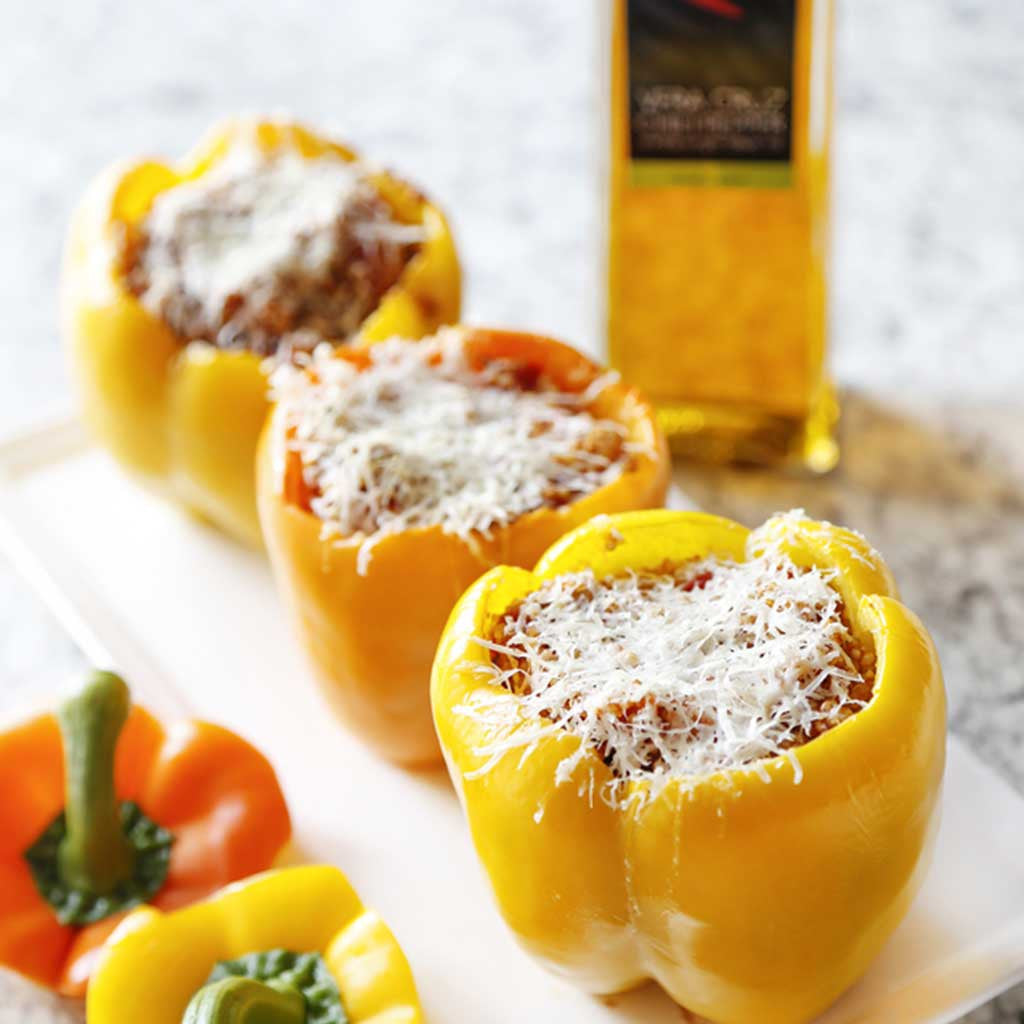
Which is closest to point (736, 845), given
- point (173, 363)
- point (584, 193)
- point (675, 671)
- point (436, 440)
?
point (675, 671)

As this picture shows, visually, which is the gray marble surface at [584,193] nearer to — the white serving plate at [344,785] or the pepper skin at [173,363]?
the white serving plate at [344,785]

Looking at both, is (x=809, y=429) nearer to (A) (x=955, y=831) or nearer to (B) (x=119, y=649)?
(A) (x=955, y=831)

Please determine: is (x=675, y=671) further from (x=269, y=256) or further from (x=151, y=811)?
(x=269, y=256)

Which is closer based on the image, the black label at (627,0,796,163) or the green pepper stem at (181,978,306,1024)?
the green pepper stem at (181,978,306,1024)

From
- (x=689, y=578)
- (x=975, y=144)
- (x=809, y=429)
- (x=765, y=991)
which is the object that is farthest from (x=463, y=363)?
(x=975, y=144)

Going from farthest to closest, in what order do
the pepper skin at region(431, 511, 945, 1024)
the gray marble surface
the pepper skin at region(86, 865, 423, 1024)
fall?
the gray marble surface, the pepper skin at region(86, 865, 423, 1024), the pepper skin at region(431, 511, 945, 1024)

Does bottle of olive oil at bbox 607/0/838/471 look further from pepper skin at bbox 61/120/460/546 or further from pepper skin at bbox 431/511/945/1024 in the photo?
pepper skin at bbox 431/511/945/1024

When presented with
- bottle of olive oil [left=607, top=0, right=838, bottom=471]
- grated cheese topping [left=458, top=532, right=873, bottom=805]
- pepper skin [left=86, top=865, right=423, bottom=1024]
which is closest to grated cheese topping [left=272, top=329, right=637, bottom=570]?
grated cheese topping [left=458, top=532, right=873, bottom=805]
